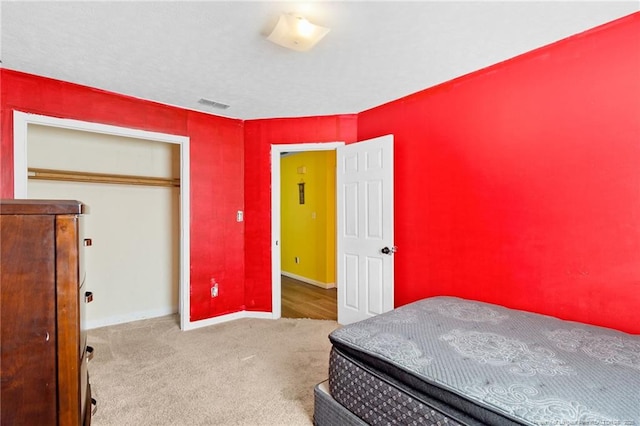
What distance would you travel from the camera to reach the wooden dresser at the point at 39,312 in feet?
2.72

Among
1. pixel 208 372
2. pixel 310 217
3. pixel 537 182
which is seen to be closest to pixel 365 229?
pixel 537 182

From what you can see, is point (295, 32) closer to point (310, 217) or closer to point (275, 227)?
point (275, 227)

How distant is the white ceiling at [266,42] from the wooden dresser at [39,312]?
1.36m

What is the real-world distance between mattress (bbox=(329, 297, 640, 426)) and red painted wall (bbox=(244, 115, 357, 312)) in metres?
2.08

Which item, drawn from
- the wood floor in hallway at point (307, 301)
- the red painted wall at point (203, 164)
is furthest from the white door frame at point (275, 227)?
the red painted wall at point (203, 164)

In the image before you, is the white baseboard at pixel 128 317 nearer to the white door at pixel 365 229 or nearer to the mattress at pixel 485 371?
the white door at pixel 365 229

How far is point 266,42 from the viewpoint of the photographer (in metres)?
2.03

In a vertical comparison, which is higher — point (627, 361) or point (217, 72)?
point (217, 72)

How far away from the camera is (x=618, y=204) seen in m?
1.82

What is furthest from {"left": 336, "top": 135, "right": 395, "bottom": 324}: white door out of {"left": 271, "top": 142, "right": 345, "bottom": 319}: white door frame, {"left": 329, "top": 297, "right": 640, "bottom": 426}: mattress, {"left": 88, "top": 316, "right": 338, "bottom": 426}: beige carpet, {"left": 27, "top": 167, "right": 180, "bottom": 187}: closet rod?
{"left": 27, "top": 167, "right": 180, "bottom": 187}: closet rod

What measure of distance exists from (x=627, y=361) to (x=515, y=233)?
3.38 feet

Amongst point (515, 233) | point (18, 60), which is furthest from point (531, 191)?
point (18, 60)

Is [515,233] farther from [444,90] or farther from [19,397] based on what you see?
[19,397]

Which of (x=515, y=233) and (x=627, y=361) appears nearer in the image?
(x=627, y=361)
